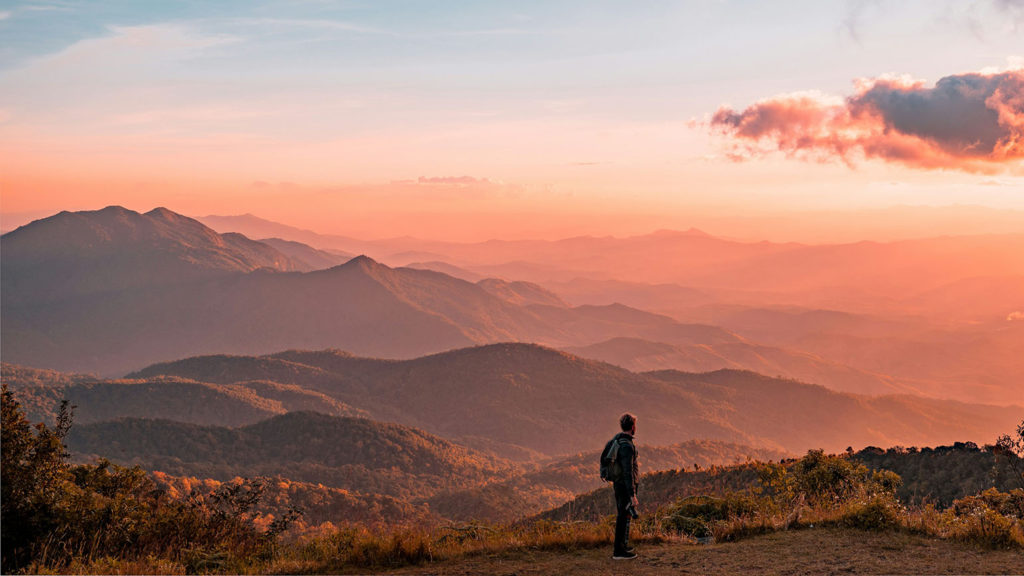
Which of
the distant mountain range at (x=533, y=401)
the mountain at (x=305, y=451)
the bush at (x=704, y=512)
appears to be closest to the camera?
the bush at (x=704, y=512)

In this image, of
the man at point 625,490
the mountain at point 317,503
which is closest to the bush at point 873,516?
the man at point 625,490

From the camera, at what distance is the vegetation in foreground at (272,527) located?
11.5 metres

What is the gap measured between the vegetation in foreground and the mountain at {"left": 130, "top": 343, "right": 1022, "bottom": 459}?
98.0 metres

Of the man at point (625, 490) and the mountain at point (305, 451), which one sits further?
the mountain at point (305, 451)

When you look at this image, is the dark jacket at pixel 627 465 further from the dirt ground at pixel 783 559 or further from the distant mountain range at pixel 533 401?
the distant mountain range at pixel 533 401

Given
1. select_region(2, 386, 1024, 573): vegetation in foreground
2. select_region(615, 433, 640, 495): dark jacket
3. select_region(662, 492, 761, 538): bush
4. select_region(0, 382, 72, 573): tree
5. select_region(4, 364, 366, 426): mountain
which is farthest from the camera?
select_region(4, 364, 366, 426): mountain

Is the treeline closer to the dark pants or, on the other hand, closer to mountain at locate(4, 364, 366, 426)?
the dark pants

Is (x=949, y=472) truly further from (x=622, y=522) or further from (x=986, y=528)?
(x=622, y=522)

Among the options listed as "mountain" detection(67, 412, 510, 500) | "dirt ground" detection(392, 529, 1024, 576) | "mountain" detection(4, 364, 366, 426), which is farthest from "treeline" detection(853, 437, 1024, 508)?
"mountain" detection(4, 364, 366, 426)

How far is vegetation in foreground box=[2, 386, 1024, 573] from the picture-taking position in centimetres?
1154

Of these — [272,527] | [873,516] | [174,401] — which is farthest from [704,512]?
[174,401]

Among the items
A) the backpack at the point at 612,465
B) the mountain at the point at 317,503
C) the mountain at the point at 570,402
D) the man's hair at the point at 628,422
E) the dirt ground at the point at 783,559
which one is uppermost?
the man's hair at the point at 628,422

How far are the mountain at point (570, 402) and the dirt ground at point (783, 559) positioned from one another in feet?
331

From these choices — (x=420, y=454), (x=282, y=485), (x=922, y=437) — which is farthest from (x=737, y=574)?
(x=922, y=437)
